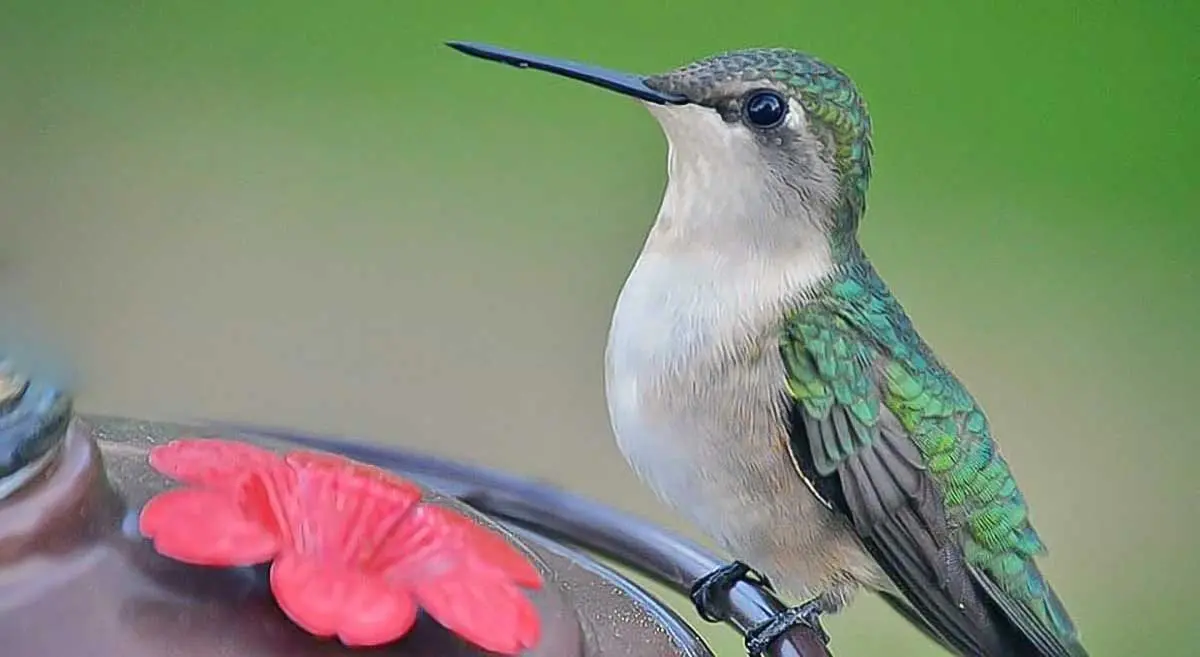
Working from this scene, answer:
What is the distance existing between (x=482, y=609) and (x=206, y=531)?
0.15 metres

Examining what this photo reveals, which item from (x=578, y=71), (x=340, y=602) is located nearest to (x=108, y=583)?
(x=340, y=602)

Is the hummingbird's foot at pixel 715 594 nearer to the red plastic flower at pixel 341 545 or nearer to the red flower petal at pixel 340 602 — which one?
the red plastic flower at pixel 341 545

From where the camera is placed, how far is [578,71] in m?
1.15

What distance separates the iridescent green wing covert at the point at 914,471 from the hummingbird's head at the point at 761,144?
0.25 feet

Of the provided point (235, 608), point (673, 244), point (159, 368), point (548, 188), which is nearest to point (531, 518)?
point (673, 244)

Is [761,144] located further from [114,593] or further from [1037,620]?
[114,593]

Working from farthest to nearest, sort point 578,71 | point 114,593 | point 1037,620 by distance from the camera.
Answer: point 1037,620 → point 578,71 → point 114,593

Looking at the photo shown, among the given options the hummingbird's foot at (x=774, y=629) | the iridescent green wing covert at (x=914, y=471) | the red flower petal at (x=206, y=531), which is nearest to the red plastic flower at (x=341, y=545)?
the red flower petal at (x=206, y=531)

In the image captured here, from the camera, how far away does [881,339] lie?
137 cm

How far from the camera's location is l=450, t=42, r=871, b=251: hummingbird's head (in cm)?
126

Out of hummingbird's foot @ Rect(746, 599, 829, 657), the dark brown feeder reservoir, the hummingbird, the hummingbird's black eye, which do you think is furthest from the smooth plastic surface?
the hummingbird's black eye

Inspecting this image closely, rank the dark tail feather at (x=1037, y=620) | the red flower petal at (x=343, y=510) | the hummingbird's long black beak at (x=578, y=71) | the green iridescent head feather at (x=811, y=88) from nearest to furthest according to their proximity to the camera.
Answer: the red flower petal at (x=343, y=510), the hummingbird's long black beak at (x=578, y=71), the green iridescent head feather at (x=811, y=88), the dark tail feather at (x=1037, y=620)

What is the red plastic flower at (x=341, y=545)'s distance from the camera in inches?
32.5

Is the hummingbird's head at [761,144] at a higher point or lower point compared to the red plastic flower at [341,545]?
higher
